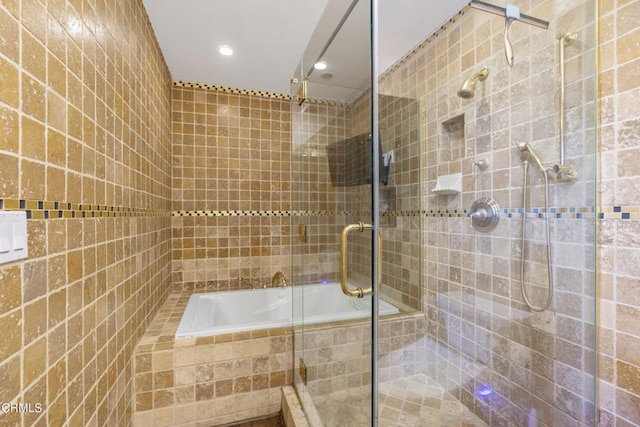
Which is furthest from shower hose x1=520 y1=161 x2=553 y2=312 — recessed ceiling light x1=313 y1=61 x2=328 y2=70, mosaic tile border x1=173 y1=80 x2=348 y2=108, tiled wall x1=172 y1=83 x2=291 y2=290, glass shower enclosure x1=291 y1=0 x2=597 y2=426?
mosaic tile border x1=173 y1=80 x2=348 y2=108

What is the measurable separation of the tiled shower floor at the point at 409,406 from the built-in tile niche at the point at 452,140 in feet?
4.81

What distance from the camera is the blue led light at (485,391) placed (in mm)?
1576

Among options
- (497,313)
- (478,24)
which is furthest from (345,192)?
(478,24)

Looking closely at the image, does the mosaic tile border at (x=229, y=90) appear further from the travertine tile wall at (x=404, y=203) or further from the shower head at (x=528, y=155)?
the shower head at (x=528, y=155)

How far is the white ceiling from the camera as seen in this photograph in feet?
5.17

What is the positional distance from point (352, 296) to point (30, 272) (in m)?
1.06

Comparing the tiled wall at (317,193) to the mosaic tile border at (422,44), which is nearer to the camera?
the tiled wall at (317,193)

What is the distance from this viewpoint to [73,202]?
98 cm

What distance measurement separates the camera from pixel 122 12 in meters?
1.45

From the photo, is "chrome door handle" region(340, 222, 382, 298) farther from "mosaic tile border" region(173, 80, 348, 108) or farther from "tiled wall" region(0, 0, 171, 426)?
"mosaic tile border" region(173, 80, 348, 108)

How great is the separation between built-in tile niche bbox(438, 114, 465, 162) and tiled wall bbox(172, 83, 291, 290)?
1.71 meters

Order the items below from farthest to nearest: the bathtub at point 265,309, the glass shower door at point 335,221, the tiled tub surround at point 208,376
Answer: the tiled tub surround at point 208,376 → the bathtub at point 265,309 → the glass shower door at point 335,221

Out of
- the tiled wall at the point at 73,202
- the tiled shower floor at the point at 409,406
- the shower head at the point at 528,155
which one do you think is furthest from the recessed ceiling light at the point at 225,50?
the tiled shower floor at the point at 409,406

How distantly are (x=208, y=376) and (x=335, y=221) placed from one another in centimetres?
130
